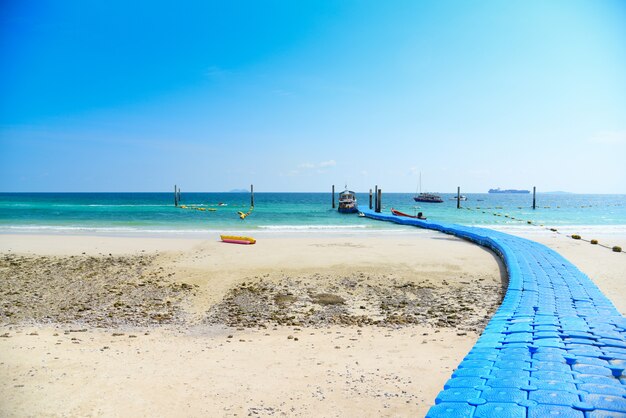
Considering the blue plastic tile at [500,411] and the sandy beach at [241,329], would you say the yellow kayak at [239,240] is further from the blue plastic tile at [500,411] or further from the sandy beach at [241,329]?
the blue plastic tile at [500,411]

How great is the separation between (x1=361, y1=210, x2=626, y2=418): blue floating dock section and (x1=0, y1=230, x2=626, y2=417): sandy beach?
680mm

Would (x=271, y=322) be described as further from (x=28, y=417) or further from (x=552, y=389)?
(x=552, y=389)

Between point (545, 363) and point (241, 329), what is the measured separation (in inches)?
202

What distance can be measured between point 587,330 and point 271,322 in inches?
214

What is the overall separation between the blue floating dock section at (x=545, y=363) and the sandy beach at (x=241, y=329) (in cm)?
68

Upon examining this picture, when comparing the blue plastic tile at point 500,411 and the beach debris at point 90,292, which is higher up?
the blue plastic tile at point 500,411

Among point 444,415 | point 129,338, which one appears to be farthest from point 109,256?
point 444,415

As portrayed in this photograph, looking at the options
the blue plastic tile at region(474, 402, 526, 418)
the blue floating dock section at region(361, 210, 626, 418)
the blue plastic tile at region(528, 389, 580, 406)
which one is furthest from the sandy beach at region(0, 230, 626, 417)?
the blue plastic tile at region(528, 389, 580, 406)

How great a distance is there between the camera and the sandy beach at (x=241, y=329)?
5.27 m

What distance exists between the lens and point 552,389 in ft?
14.2

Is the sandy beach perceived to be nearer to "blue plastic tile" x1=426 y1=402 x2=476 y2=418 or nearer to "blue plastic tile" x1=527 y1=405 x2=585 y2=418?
"blue plastic tile" x1=426 y1=402 x2=476 y2=418

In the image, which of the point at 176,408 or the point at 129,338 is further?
the point at 129,338

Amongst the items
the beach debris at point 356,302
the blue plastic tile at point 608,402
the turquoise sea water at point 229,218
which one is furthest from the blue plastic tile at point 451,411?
the turquoise sea water at point 229,218

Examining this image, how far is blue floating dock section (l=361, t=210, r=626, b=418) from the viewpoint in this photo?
3998 millimetres
